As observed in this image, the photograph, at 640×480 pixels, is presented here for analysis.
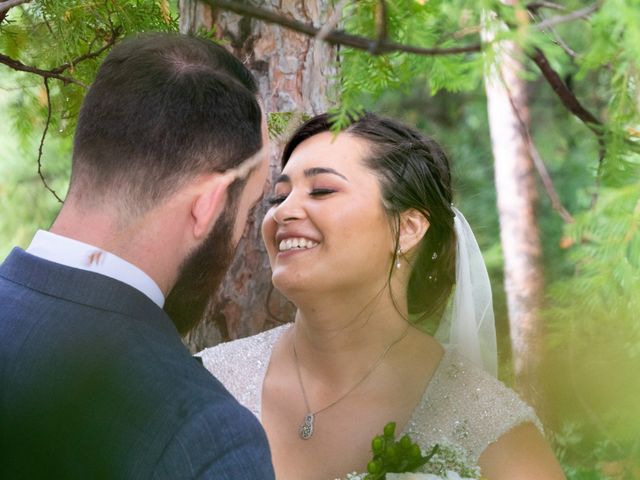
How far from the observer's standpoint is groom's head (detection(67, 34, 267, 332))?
4.93ft

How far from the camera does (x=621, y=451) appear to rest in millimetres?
4383

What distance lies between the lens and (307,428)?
2867 millimetres

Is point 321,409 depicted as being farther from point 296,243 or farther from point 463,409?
point 296,243

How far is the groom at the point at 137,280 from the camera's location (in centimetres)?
139

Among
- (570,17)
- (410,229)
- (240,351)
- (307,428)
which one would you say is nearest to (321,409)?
(307,428)

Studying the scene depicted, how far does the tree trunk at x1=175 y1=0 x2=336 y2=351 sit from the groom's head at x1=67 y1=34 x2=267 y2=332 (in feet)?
4.67

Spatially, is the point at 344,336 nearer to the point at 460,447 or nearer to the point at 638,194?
the point at 460,447

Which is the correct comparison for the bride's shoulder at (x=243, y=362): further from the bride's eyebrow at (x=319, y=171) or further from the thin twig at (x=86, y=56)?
the thin twig at (x=86, y=56)

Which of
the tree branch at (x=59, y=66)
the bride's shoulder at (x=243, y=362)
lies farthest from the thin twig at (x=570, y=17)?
the bride's shoulder at (x=243, y=362)

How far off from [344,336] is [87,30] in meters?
1.29

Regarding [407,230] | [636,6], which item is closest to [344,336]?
[407,230]

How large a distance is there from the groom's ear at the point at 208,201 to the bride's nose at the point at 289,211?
110 centimetres

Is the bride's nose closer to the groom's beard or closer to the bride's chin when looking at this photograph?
the bride's chin

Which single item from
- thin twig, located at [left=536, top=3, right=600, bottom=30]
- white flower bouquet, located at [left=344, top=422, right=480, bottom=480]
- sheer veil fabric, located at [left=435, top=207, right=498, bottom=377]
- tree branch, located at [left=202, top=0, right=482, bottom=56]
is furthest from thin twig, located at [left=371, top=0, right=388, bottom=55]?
sheer veil fabric, located at [left=435, top=207, right=498, bottom=377]
